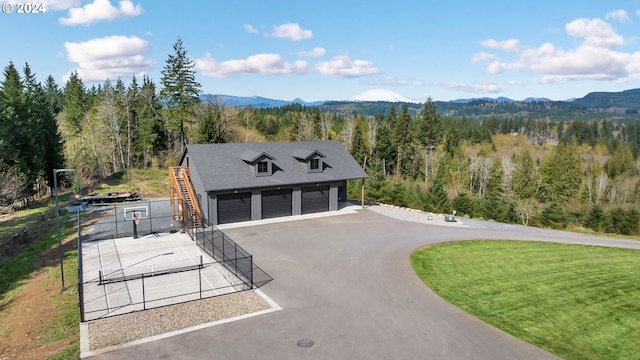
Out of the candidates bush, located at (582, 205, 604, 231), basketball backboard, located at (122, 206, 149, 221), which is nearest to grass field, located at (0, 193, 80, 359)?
basketball backboard, located at (122, 206, 149, 221)

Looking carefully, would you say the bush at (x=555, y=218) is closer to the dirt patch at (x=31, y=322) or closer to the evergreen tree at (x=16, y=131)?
the dirt patch at (x=31, y=322)

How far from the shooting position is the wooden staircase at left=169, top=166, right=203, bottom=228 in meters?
30.4

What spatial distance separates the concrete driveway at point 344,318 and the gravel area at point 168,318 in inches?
29.9

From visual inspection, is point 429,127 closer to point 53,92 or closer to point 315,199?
point 315,199

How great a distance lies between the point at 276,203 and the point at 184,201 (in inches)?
283

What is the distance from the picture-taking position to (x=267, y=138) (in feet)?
292

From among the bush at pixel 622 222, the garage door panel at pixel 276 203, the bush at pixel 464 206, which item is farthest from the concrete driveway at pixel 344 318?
the bush at pixel 622 222

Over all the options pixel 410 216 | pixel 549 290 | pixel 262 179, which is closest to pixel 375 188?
pixel 410 216

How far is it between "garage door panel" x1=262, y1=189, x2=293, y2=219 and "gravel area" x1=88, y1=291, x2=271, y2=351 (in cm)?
1523

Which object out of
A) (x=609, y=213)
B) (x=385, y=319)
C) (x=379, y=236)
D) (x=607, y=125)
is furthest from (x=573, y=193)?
(x=607, y=125)

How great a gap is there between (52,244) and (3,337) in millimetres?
13544

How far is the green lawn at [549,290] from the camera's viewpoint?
14.9 metres

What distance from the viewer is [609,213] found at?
45.0m

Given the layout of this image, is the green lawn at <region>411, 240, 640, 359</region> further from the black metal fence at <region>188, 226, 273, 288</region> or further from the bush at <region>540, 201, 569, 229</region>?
the bush at <region>540, 201, 569, 229</region>
